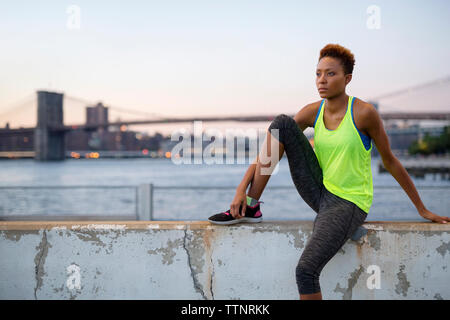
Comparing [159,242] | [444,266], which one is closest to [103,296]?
[159,242]

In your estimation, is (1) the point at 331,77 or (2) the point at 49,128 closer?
(1) the point at 331,77

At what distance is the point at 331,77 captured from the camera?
1.79 m

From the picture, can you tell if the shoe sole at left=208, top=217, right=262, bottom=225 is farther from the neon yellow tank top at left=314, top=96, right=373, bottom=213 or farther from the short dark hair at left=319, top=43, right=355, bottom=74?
the short dark hair at left=319, top=43, right=355, bottom=74

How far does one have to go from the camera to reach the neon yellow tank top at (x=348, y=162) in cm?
172

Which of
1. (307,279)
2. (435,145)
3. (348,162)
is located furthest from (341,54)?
(435,145)

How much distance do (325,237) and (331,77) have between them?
0.66 m

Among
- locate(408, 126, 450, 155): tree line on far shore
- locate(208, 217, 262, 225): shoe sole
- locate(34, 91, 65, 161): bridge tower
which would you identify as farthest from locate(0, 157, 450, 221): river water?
locate(408, 126, 450, 155): tree line on far shore

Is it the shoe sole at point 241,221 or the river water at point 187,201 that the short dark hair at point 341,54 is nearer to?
the shoe sole at point 241,221

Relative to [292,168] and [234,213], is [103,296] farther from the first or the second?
[292,168]

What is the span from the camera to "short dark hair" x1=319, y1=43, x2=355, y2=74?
178 centimetres

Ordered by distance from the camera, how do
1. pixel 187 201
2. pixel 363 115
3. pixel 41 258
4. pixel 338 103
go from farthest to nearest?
1. pixel 187 201
2. pixel 41 258
3. pixel 338 103
4. pixel 363 115

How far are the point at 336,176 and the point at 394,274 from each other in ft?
1.77

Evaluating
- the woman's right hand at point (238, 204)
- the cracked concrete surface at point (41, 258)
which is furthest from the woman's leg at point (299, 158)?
the cracked concrete surface at point (41, 258)

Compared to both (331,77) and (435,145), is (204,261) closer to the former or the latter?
(331,77)
